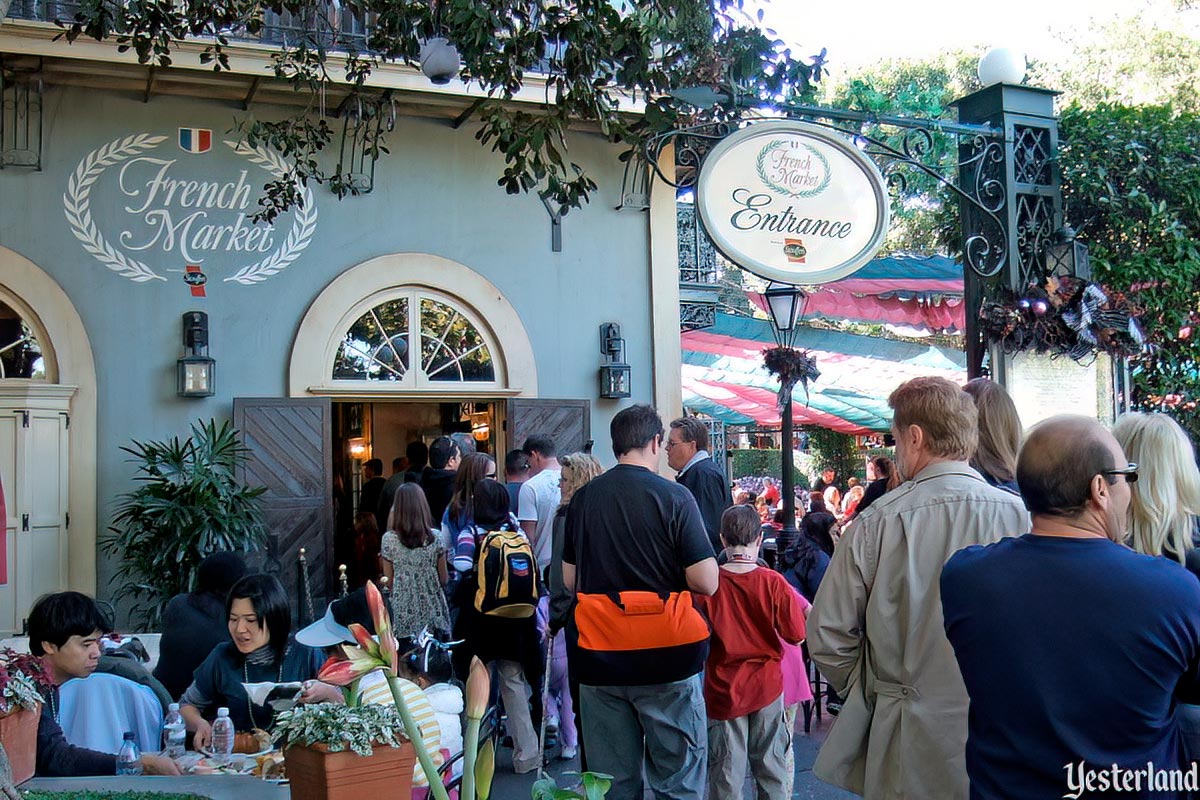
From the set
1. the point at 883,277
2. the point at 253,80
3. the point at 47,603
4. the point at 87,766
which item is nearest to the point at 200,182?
the point at 253,80

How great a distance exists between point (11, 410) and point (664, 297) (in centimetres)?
610

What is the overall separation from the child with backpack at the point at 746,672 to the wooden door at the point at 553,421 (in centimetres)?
619

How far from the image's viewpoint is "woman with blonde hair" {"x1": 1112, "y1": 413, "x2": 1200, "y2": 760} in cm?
308

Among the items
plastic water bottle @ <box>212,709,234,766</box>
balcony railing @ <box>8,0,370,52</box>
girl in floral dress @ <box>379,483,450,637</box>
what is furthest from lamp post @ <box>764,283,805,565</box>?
plastic water bottle @ <box>212,709,234,766</box>

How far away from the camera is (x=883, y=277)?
59.5 feet

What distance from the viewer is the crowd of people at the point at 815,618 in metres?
2.30

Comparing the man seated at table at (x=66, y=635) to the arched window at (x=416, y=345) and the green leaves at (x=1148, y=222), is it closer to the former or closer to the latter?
the arched window at (x=416, y=345)

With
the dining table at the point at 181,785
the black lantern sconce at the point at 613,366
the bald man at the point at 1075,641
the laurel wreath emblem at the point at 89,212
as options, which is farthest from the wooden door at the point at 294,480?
the bald man at the point at 1075,641

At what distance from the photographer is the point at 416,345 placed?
10891 mm

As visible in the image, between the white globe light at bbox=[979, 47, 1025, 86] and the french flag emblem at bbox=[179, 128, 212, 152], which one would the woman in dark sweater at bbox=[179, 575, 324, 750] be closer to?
the white globe light at bbox=[979, 47, 1025, 86]

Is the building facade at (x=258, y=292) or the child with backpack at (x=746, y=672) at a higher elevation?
the building facade at (x=258, y=292)

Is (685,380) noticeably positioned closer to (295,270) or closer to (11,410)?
(295,270)

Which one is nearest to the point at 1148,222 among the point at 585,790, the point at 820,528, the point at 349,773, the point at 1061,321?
the point at 1061,321

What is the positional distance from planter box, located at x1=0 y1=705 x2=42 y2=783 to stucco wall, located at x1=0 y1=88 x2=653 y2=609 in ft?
22.4
